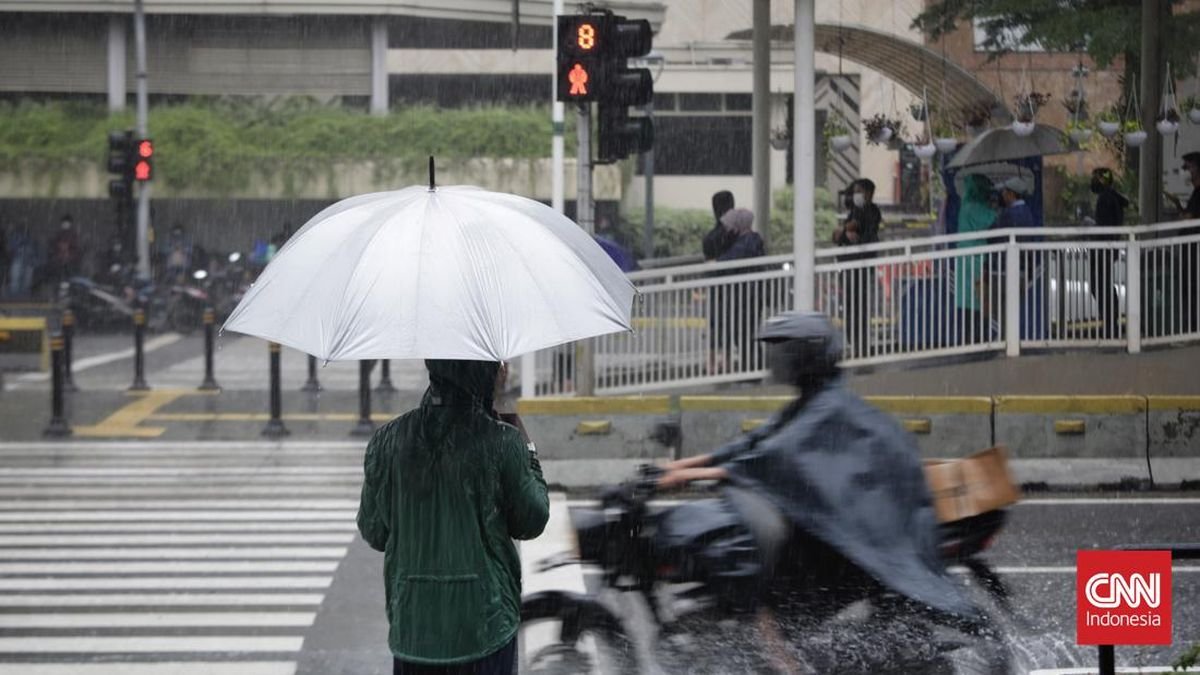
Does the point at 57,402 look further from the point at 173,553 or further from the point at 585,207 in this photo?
the point at 173,553

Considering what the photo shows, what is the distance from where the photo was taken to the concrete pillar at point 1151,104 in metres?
16.0

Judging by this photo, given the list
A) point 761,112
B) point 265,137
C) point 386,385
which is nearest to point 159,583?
point 761,112

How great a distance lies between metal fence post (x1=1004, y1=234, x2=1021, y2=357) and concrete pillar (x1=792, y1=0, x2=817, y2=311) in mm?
1571

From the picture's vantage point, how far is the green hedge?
117 ft

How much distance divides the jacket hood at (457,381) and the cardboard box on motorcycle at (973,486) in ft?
8.36

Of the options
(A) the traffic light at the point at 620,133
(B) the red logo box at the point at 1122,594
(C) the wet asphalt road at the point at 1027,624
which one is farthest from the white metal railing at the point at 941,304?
(B) the red logo box at the point at 1122,594

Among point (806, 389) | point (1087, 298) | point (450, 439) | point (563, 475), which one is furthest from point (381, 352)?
point (1087, 298)

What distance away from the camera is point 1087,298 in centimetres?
1391

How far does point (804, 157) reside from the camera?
1388 centimetres

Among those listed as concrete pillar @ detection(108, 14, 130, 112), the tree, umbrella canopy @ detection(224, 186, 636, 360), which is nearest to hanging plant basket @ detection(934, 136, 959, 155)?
the tree

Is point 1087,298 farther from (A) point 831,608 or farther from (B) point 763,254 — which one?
(A) point 831,608

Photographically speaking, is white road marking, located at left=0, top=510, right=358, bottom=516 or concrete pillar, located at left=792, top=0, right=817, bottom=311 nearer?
white road marking, located at left=0, top=510, right=358, bottom=516

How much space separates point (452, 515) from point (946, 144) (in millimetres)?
13407

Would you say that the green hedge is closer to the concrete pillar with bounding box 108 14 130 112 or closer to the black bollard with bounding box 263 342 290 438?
the concrete pillar with bounding box 108 14 130 112
